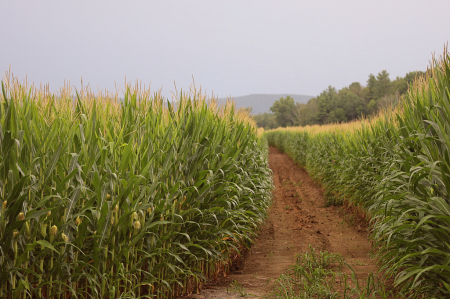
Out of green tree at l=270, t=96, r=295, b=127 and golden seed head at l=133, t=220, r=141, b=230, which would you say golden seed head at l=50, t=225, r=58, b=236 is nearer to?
golden seed head at l=133, t=220, r=141, b=230

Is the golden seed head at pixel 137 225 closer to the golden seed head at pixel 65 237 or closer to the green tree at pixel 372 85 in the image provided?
the golden seed head at pixel 65 237

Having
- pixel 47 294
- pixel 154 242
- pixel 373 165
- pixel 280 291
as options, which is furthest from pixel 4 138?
pixel 373 165

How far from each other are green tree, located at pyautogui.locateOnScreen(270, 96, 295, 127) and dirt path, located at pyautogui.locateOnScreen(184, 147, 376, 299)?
3378 inches

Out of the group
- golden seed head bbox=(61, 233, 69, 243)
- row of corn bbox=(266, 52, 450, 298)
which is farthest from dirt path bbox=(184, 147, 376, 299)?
golden seed head bbox=(61, 233, 69, 243)

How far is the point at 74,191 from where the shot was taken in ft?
7.59

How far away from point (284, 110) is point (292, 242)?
92.6 m

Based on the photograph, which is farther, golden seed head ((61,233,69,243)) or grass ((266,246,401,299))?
grass ((266,246,401,299))

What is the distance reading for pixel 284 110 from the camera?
315 ft

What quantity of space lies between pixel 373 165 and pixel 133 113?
16.7 feet

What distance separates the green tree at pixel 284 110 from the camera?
309ft

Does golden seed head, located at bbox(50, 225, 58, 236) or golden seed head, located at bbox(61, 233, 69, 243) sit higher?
golden seed head, located at bbox(50, 225, 58, 236)

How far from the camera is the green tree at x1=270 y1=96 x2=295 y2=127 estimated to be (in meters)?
94.3

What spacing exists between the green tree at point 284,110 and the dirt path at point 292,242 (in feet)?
282

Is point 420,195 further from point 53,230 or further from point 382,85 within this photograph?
point 382,85
